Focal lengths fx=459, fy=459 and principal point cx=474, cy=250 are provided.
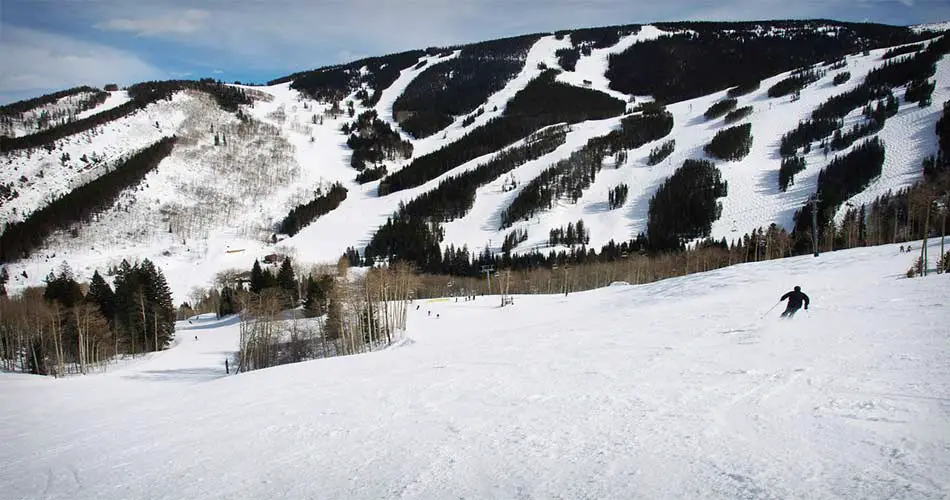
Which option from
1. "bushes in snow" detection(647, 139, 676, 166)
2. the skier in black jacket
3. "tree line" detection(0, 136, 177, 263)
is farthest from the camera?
"bushes in snow" detection(647, 139, 676, 166)

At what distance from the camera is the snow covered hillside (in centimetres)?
658

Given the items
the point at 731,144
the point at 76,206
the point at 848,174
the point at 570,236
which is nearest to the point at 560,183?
the point at 570,236

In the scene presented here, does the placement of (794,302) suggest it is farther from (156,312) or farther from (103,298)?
(103,298)

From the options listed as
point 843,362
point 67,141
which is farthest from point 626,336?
point 67,141

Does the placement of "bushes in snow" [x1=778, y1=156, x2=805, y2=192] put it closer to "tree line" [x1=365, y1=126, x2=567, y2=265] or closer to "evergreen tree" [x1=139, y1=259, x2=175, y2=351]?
"tree line" [x1=365, y1=126, x2=567, y2=265]

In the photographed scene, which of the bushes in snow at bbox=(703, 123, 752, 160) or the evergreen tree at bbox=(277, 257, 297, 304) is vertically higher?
the bushes in snow at bbox=(703, 123, 752, 160)

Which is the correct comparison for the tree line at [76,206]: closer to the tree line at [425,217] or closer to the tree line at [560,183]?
the tree line at [425,217]

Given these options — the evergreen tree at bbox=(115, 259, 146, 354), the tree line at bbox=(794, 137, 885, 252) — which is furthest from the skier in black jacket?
the tree line at bbox=(794, 137, 885, 252)

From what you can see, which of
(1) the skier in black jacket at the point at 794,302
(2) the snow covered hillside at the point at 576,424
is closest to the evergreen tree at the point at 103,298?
(2) the snow covered hillside at the point at 576,424

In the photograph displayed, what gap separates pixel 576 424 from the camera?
9.05m

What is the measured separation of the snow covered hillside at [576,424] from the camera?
6.58 meters

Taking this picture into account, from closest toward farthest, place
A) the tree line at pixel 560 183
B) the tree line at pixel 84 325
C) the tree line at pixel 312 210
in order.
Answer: the tree line at pixel 84 325
the tree line at pixel 312 210
the tree line at pixel 560 183

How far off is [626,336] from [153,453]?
53.6ft

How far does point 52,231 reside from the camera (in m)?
136
